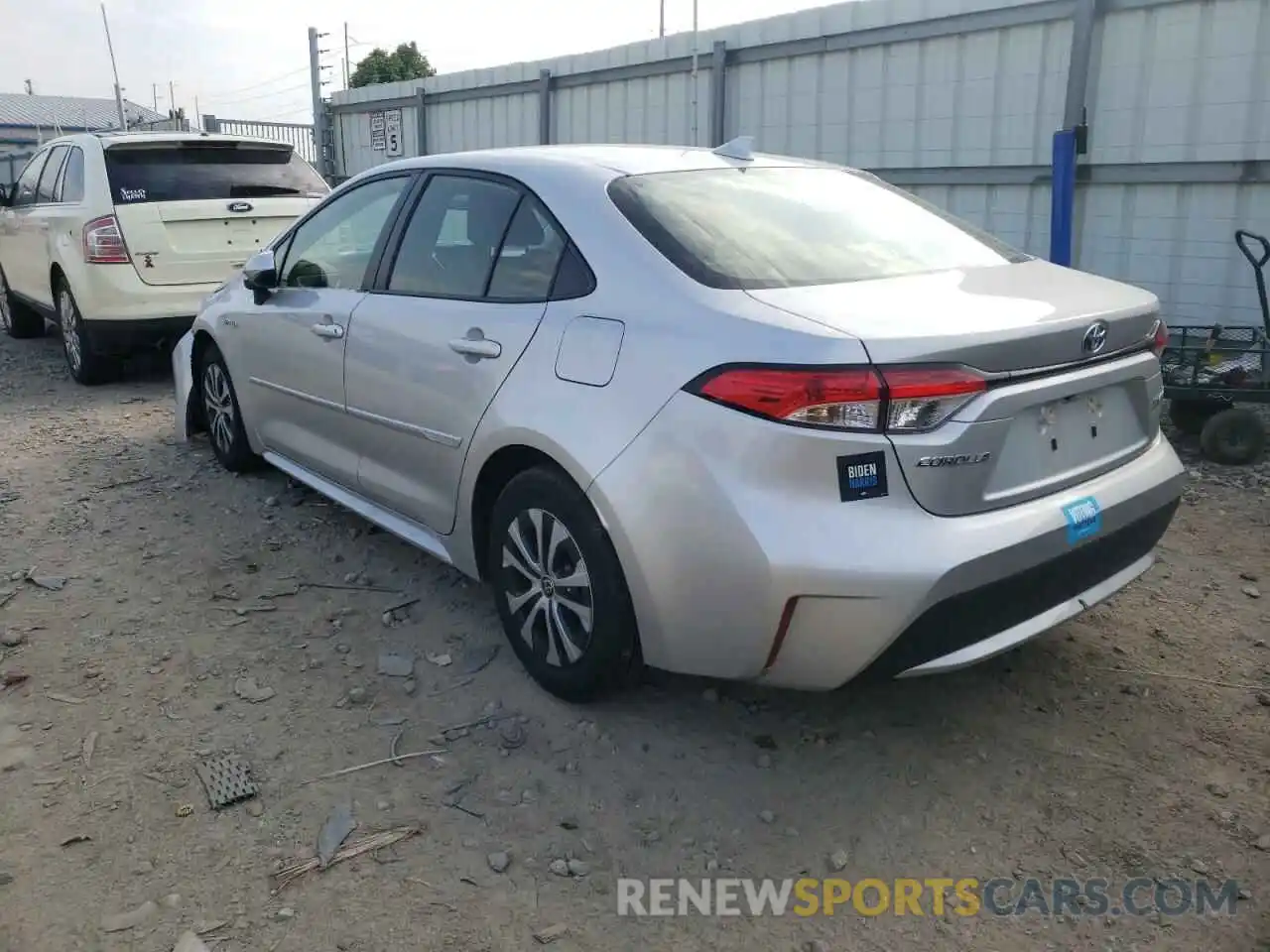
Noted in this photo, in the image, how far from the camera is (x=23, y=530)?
15.3 ft

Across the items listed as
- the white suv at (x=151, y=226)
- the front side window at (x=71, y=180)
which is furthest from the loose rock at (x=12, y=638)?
the front side window at (x=71, y=180)

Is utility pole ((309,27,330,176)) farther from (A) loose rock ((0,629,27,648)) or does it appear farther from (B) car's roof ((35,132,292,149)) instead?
(A) loose rock ((0,629,27,648))

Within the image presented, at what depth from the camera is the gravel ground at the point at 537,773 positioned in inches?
91.8

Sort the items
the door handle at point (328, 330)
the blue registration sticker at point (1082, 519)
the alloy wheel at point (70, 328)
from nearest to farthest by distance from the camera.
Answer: the blue registration sticker at point (1082, 519)
the door handle at point (328, 330)
the alloy wheel at point (70, 328)

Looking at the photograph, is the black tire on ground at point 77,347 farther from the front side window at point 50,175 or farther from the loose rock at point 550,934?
the loose rock at point 550,934

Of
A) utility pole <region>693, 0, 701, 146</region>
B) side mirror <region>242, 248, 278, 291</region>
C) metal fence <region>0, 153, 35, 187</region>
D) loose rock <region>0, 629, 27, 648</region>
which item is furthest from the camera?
metal fence <region>0, 153, 35, 187</region>

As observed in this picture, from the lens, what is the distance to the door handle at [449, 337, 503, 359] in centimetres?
312

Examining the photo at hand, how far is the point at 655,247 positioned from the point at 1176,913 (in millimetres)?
2010

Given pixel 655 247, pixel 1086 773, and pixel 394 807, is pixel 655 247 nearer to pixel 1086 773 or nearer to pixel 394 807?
pixel 394 807

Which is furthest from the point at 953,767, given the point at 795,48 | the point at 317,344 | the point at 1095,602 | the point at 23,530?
the point at 795,48

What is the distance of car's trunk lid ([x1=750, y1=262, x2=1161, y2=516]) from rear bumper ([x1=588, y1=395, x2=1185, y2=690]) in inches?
3.0

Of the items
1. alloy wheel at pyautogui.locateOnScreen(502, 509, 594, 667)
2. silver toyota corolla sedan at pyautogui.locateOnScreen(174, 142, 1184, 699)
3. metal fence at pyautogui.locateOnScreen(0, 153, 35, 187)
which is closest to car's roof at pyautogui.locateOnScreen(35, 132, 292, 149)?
silver toyota corolla sedan at pyautogui.locateOnScreen(174, 142, 1184, 699)

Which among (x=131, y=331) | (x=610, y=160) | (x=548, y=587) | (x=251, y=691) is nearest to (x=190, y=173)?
(x=131, y=331)

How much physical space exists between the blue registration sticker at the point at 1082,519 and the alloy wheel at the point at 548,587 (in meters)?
1.24
